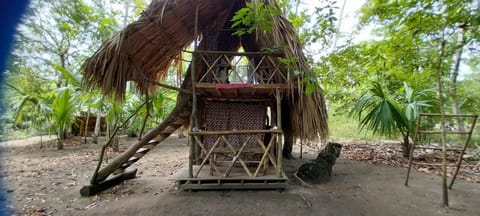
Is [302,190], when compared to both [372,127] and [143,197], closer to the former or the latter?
[143,197]

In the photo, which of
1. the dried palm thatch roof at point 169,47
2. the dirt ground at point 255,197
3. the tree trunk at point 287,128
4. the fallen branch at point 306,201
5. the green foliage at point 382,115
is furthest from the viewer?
the tree trunk at point 287,128

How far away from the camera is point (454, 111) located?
7.52m

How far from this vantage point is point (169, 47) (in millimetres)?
5230

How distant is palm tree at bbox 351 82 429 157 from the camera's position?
19.5ft

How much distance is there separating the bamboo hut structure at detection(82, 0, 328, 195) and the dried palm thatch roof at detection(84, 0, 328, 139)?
0.02 metres

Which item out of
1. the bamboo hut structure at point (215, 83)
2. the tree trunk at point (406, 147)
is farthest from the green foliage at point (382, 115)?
the bamboo hut structure at point (215, 83)

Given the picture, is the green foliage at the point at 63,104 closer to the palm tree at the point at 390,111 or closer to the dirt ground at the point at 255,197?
the dirt ground at the point at 255,197

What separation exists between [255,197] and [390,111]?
4042 millimetres

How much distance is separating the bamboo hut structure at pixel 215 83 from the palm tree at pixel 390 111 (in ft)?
5.08

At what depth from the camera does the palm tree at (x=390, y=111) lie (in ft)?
19.5

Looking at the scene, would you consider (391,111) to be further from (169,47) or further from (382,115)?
(169,47)

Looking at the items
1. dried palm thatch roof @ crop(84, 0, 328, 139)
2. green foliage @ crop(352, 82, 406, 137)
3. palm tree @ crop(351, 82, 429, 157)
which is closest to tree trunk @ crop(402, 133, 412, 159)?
palm tree @ crop(351, 82, 429, 157)

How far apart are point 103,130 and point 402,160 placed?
12.3m

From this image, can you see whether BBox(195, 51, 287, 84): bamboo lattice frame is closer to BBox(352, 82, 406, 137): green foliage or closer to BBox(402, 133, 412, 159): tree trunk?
BBox(352, 82, 406, 137): green foliage
